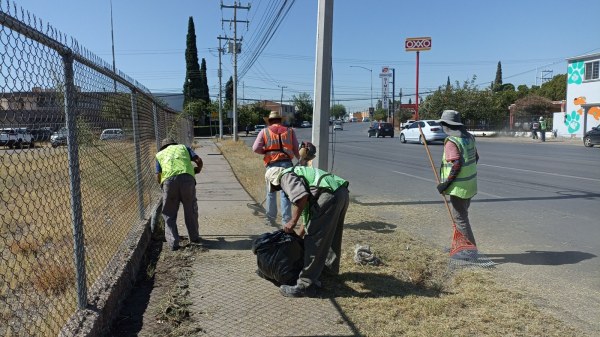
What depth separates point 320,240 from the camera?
4.27m

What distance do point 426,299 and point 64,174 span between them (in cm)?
312

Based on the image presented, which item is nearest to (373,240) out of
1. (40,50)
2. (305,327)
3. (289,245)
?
(289,245)

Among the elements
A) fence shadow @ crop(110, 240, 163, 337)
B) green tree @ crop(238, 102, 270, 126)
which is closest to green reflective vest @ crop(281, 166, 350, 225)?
fence shadow @ crop(110, 240, 163, 337)

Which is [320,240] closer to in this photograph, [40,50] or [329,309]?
[329,309]

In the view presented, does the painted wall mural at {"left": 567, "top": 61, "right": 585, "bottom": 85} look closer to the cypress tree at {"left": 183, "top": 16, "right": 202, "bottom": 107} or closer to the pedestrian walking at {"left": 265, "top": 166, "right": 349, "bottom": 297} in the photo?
the pedestrian walking at {"left": 265, "top": 166, "right": 349, "bottom": 297}

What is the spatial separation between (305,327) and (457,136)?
3.06m

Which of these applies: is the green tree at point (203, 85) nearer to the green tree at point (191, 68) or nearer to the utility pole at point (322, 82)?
the green tree at point (191, 68)

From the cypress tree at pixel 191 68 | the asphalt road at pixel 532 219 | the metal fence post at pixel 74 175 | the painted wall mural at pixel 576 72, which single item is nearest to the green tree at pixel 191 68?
the cypress tree at pixel 191 68

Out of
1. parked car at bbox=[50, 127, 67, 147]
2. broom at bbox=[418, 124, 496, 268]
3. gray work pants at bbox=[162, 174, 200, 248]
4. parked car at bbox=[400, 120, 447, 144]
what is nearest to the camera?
parked car at bbox=[50, 127, 67, 147]

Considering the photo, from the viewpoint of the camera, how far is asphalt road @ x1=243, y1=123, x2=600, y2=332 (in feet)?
15.4

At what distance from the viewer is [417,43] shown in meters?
55.7

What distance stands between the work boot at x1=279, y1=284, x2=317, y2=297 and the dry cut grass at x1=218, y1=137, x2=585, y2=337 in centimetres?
17

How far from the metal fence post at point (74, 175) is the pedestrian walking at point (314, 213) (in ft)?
5.39

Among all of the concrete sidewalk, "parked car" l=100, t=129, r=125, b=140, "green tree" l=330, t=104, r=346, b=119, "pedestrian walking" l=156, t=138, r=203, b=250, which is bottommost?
the concrete sidewalk
